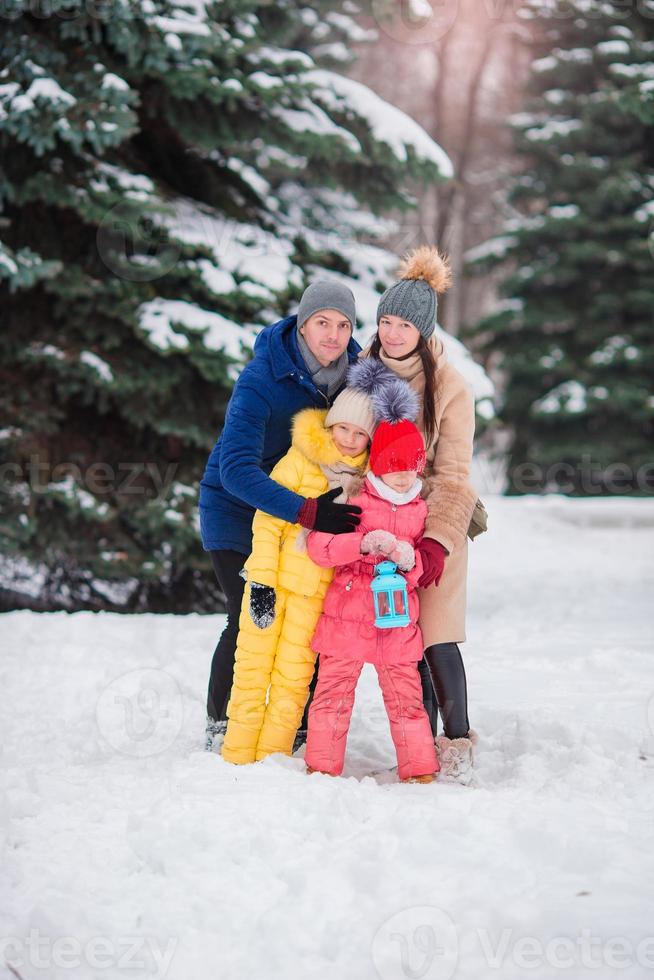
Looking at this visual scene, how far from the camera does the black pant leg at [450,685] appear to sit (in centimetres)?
345

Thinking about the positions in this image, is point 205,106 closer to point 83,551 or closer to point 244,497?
point 83,551

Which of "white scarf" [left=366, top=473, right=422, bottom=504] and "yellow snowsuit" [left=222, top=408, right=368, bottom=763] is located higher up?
"white scarf" [left=366, top=473, right=422, bottom=504]

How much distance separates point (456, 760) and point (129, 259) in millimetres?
4445

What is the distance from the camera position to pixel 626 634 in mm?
6090

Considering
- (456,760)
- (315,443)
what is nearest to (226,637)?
(315,443)

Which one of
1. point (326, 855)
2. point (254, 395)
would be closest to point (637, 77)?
point (254, 395)

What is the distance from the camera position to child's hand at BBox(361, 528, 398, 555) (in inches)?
128

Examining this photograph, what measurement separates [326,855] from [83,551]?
4137 millimetres

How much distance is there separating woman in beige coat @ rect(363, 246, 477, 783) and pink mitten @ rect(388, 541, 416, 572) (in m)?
0.09

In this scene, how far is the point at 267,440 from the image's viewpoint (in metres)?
3.69

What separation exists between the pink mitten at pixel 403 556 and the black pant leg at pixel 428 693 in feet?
1.84

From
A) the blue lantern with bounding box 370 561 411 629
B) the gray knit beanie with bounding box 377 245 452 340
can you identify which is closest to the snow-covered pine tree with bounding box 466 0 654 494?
the gray knit beanie with bounding box 377 245 452 340

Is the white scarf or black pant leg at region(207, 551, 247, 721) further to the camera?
black pant leg at region(207, 551, 247, 721)

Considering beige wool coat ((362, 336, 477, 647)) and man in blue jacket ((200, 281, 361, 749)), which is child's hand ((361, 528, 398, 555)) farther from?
beige wool coat ((362, 336, 477, 647))
